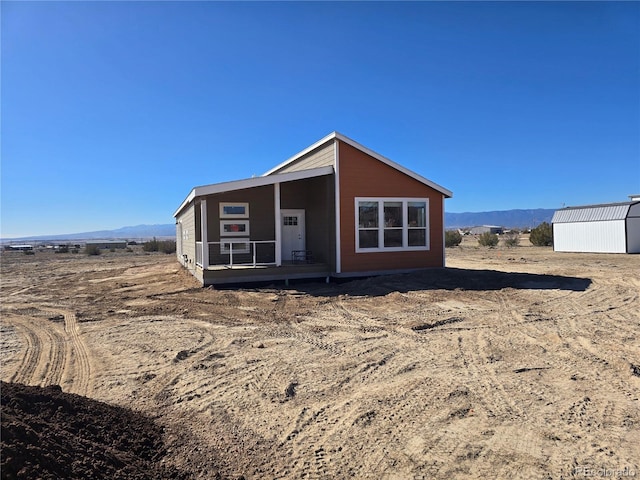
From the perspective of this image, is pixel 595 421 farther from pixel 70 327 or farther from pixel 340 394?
pixel 70 327

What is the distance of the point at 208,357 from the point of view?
6.41 m

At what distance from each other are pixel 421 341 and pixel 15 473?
564cm

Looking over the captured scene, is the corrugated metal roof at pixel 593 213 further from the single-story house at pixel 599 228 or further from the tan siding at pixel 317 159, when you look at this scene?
the tan siding at pixel 317 159

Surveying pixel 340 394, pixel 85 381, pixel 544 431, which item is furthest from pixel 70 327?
pixel 544 431

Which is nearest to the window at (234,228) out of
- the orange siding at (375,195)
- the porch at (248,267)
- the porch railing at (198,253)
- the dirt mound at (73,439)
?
the porch at (248,267)

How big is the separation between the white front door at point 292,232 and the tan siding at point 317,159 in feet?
6.19

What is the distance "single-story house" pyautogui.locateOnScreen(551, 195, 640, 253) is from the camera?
2612 cm

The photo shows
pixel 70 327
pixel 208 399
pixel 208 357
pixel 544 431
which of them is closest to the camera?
pixel 544 431

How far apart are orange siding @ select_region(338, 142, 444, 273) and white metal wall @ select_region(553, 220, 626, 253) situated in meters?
17.4

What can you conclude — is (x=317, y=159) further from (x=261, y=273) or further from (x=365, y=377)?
(x=365, y=377)

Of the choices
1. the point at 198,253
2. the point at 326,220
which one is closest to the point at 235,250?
the point at 198,253

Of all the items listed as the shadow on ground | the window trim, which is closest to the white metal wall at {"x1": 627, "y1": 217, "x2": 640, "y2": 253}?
the shadow on ground

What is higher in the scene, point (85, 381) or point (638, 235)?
point (638, 235)

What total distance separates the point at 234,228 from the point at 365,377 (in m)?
11.4
